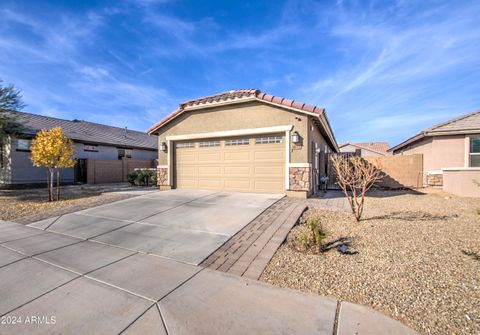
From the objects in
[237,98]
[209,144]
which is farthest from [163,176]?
[237,98]

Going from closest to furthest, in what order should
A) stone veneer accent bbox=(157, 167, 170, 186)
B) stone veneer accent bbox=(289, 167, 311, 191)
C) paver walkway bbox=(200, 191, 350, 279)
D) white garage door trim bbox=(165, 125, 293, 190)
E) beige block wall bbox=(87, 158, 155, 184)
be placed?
paver walkway bbox=(200, 191, 350, 279), stone veneer accent bbox=(289, 167, 311, 191), white garage door trim bbox=(165, 125, 293, 190), stone veneer accent bbox=(157, 167, 170, 186), beige block wall bbox=(87, 158, 155, 184)

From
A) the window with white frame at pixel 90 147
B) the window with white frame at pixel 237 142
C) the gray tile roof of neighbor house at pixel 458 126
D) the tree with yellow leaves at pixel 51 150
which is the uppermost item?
the gray tile roof of neighbor house at pixel 458 126

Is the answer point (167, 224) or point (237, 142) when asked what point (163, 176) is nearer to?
point (237, 142)

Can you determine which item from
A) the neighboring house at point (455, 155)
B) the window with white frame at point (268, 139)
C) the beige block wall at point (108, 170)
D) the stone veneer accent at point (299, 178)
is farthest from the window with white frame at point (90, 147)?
the neighboring house at point (455, 155)

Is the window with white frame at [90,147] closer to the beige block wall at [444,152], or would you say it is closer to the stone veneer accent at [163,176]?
the stone veneer accent at [163,176]

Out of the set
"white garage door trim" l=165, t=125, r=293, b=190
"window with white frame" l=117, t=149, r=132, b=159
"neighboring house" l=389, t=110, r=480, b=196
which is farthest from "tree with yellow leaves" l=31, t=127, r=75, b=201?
"neighboring house" l=389, t=110, r=480, b=196

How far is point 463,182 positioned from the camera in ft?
33.6

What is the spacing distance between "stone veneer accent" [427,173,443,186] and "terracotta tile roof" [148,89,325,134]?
A: 26.6 feet

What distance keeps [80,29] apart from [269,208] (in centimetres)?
1062

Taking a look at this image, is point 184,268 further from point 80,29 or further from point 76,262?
point 80,29

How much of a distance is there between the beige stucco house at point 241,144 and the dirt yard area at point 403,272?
407cm

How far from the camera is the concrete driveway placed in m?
4.20

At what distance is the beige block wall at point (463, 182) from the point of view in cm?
996

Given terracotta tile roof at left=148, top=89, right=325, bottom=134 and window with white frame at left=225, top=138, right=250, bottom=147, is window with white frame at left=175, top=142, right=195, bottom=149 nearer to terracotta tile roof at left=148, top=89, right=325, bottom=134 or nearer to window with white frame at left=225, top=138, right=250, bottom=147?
terracotta tile roof at left=148, top=89, right=325, bottom=134
